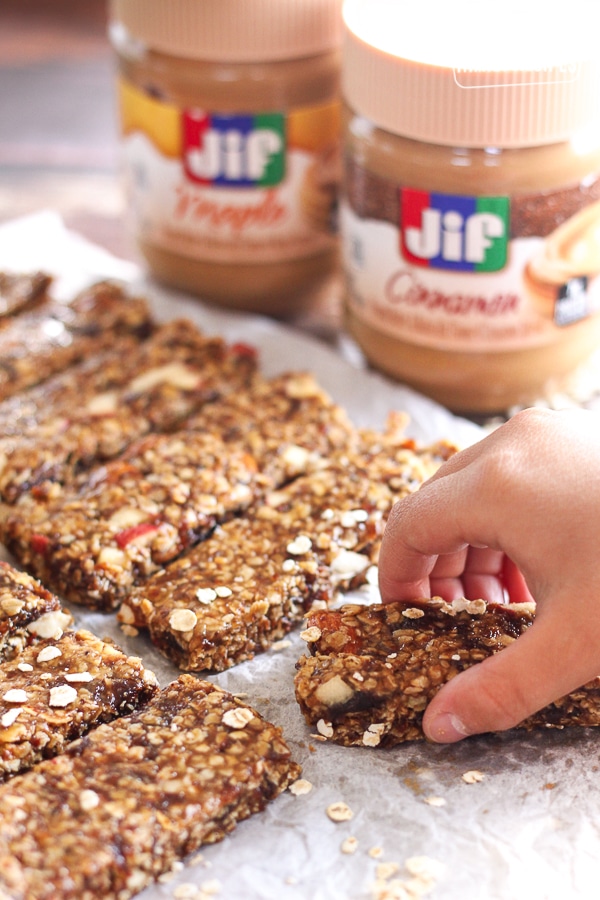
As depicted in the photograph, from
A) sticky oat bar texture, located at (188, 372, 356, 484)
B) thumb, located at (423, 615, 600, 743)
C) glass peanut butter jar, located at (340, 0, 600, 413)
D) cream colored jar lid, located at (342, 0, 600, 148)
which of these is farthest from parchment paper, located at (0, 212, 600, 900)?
cream colored jar lid, located at (342, 0, 600, 148)

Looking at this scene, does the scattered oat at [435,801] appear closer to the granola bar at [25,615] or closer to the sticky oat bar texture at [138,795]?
the sticky oat bar texture at [138,795]

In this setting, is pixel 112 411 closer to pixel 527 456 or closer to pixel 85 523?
pixel 85 523

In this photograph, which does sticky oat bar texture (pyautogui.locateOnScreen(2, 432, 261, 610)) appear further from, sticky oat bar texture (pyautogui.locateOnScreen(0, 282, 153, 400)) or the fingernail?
the fingernail

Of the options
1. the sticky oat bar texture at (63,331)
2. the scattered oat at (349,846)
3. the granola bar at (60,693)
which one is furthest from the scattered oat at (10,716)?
the sticky oat bar texture at (63,331)

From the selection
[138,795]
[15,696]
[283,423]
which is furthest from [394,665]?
[283,423]

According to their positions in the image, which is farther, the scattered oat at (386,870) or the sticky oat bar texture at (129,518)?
the sticky oat bar texture at (129,518)

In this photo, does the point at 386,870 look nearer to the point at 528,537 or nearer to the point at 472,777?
the point at 472,777

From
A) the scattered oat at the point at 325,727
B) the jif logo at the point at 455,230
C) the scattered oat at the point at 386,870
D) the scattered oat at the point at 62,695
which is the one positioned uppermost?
the jif logo at the point at 455,230
